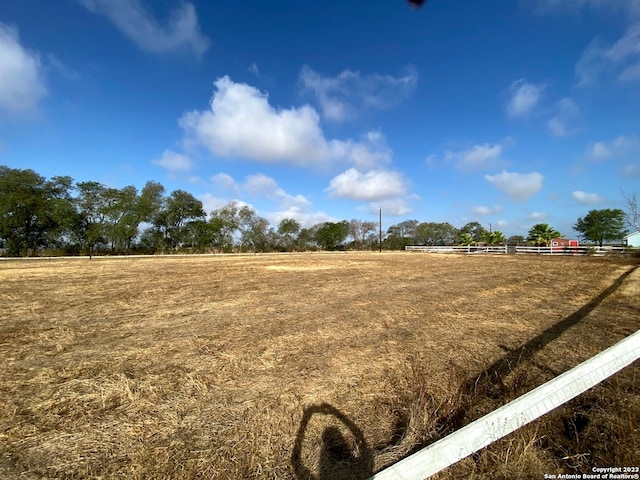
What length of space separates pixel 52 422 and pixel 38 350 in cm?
260

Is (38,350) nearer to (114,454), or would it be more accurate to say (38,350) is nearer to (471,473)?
(114,454)

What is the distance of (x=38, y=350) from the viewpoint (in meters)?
4.40

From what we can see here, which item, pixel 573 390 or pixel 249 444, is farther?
pixel 249 444

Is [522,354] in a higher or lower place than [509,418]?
lower

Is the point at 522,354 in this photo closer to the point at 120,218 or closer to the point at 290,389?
the point at 290,389

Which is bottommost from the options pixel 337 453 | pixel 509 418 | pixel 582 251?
pixel 337 453

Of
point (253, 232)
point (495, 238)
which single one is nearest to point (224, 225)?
point (253, 232)

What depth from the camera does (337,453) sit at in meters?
2.26

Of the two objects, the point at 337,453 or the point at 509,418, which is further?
the point at 337,453

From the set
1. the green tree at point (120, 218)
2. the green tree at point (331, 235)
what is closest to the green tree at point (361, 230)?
the green tree at point (331, 235)

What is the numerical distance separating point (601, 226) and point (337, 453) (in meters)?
101

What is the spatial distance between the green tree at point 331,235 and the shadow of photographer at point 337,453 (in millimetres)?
74970

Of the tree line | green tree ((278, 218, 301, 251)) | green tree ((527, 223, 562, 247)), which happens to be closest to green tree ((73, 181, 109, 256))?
the tree line

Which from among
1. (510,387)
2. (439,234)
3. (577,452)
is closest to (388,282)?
(510,387)
